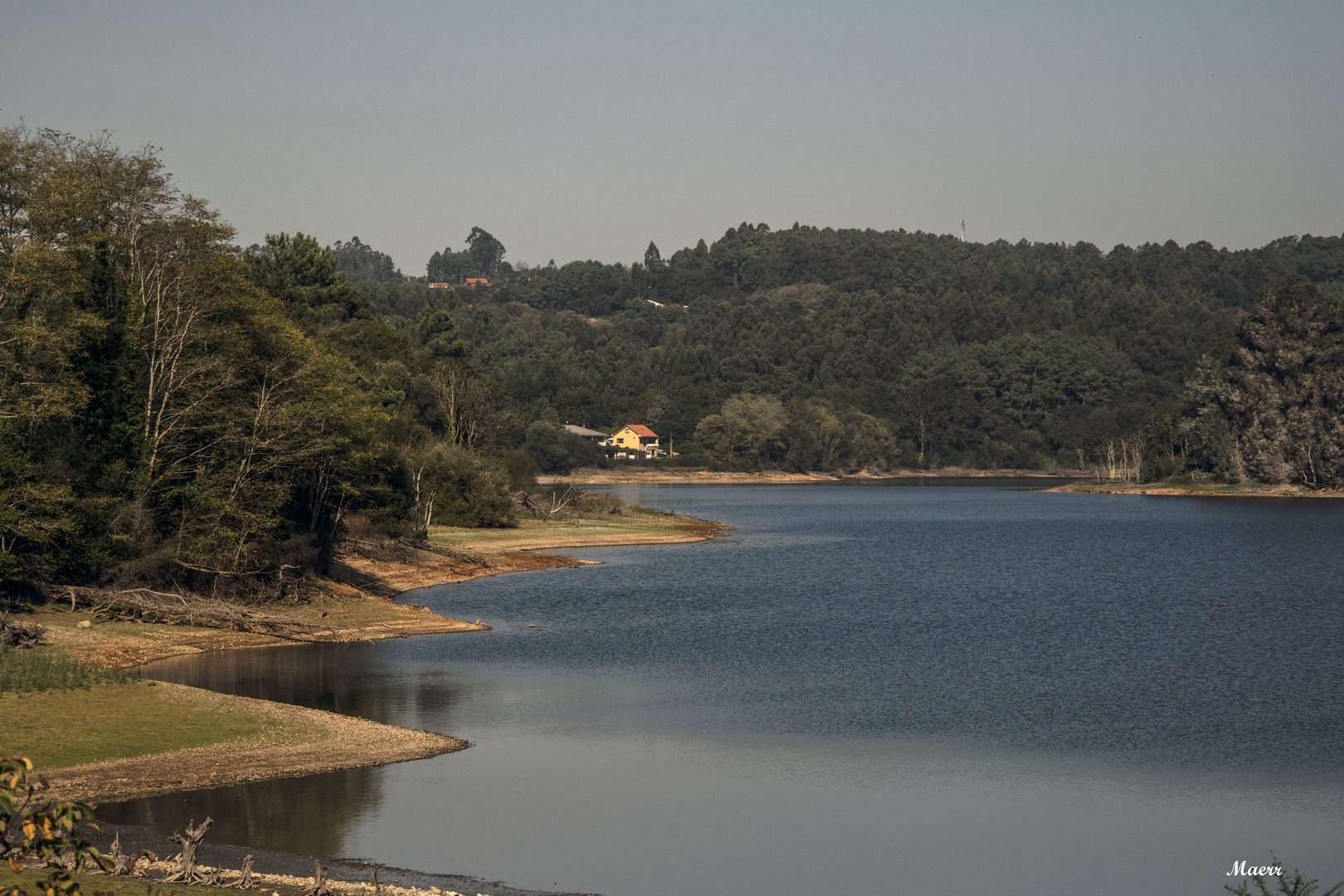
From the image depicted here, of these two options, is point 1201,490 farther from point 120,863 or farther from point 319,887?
point 120,863

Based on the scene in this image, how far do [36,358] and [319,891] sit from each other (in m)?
29.2

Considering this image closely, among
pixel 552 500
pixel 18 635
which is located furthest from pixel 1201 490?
Result: pixel 18 635

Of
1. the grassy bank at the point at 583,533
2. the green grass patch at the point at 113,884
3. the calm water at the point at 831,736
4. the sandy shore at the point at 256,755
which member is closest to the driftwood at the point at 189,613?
the calm water at the point at 831,736

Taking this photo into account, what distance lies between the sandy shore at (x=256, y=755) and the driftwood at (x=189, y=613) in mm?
11170

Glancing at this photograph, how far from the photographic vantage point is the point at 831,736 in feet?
92.2

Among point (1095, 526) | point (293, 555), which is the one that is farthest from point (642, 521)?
point (293, 555)

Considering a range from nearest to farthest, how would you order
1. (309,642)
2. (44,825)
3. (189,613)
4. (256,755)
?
(44,825), (256,755), (189,613), (309,642)

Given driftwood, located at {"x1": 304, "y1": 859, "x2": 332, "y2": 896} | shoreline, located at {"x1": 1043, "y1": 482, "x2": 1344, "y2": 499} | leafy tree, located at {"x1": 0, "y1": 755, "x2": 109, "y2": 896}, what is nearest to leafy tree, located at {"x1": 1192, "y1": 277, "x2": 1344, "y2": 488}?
shoreline, located at {"x1": 1043, "y1": 482, "x2": 1344, "y2": 499}

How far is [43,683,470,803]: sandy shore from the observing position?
2167 cm

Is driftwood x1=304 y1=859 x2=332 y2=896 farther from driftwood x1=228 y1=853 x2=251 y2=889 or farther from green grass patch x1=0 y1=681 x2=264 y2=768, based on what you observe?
green grass patch x1=0 y1=681 x2=264 y2=768

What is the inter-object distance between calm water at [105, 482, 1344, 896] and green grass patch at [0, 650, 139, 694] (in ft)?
13.2

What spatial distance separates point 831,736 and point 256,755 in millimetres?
12949

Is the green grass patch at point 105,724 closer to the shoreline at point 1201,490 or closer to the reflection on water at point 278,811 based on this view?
Answer: the reflection on water at point 278,811

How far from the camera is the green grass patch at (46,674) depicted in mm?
25891
